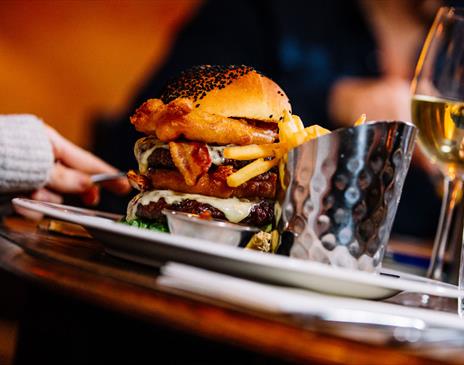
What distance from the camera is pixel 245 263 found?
2.85 feet

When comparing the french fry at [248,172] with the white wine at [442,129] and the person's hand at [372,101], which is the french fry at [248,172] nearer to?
the white wine at [442,129]

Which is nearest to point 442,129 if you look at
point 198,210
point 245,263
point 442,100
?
point 442,100

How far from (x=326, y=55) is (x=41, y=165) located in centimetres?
351

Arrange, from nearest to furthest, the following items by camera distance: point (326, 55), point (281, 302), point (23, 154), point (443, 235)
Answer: point (281, 302) → point (23, 154) → point (443, 235) → point (326, 55)

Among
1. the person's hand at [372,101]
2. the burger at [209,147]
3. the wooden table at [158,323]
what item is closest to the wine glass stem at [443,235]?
the burger at [209,147]

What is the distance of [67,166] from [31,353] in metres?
0.95

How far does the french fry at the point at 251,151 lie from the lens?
1.15m

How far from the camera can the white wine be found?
5.06 feet

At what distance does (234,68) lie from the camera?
1.31m

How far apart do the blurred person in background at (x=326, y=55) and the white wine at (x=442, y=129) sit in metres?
2.29

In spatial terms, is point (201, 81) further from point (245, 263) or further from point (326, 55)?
point (326, 55)

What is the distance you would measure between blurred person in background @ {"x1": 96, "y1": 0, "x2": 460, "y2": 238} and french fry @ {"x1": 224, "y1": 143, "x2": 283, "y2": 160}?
2709 millimetres

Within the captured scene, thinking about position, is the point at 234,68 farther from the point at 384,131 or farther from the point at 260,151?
the point at 384,131

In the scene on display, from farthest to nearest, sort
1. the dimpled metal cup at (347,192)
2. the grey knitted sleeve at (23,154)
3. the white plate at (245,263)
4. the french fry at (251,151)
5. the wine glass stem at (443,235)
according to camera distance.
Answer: the wine glass stem at (443,235) < the grey knitted sleeve at (23,154) < the french fry at (251,151) < the dimpled metal cup at (347,192) < the white plate at (245,263)
